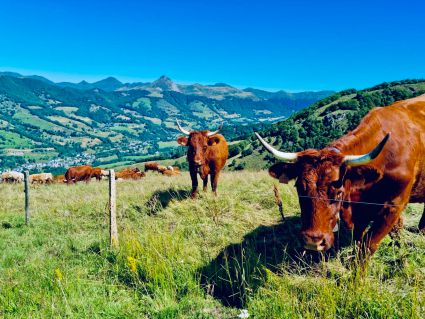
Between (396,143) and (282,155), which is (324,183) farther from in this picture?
(396,143)

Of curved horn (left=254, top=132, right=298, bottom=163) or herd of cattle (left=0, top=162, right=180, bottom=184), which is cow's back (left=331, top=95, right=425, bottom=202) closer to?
curved horn (left=254, top=132, right=298, bottom=163)

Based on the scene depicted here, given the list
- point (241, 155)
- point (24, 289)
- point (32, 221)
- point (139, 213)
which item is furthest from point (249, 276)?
point (241, 155)

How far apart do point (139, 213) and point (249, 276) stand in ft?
17.8

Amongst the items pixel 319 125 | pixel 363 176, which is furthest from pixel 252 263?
pixel 319 125

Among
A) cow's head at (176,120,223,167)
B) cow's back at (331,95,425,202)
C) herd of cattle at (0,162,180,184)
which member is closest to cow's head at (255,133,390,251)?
cow's back at (331,95,425,202)

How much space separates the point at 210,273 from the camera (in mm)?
6102

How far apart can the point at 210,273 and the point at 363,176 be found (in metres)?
2.96

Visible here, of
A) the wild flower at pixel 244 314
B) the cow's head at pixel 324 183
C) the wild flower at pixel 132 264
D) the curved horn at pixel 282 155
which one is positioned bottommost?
the wild flower at pixel 244 314

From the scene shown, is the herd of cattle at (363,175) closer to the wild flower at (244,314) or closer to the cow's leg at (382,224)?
the cow's leg at (382,224)

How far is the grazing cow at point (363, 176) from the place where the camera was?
4730mm

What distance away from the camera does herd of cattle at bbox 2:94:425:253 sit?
473cm


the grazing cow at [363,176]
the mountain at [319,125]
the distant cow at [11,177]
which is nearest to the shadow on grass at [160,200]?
the grazing cow at [363,176]

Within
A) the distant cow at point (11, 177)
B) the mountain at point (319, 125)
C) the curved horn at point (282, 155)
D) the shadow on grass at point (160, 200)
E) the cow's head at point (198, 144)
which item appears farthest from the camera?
the mountain at point (319, 125)

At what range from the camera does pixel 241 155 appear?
105m
